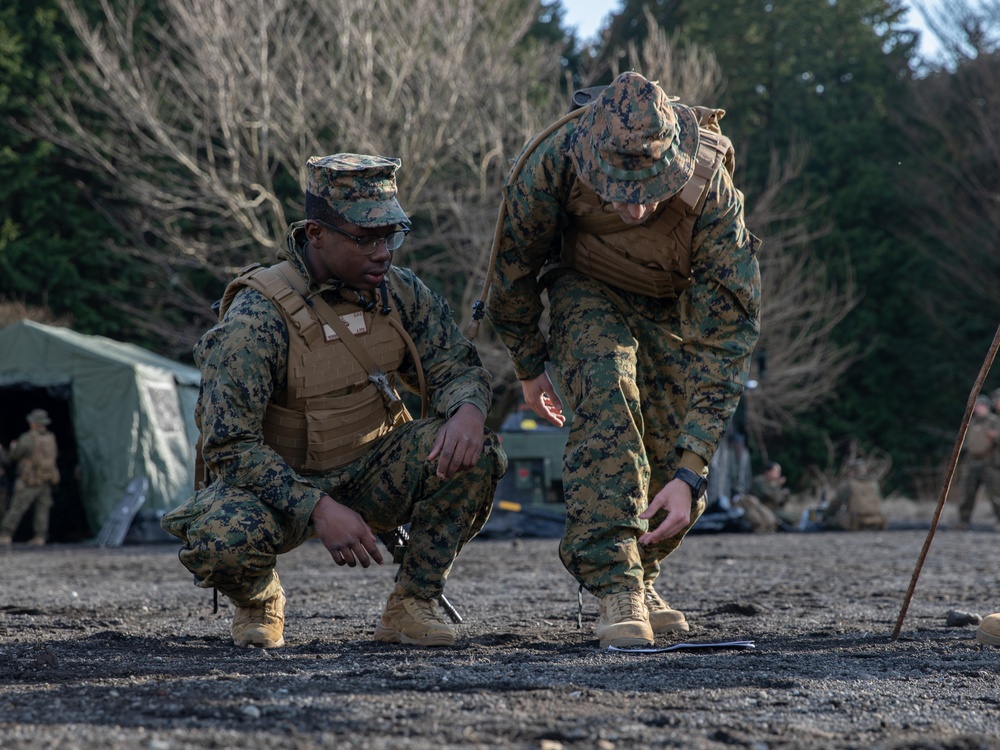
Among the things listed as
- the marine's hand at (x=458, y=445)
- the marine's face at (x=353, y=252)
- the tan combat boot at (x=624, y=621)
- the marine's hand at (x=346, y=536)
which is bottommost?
the tan combat boot at (x=624, y=621)

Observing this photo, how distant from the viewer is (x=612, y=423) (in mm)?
4133

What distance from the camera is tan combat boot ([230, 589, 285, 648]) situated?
411cm

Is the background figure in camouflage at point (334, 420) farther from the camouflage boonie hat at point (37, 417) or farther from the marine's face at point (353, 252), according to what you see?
the camouflage boonie hat at point (37, 417)

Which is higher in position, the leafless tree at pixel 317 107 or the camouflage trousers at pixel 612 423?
the leafless tree at pixel 317 107

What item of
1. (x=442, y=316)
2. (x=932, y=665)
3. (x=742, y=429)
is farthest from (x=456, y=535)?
(x=742, y=429)

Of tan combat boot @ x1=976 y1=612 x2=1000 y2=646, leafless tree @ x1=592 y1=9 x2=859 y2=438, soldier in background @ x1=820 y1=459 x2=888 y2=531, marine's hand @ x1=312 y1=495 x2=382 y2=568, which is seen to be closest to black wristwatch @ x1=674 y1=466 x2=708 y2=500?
marine's hand @ x1=312 y1=495 x2=382 y2=568

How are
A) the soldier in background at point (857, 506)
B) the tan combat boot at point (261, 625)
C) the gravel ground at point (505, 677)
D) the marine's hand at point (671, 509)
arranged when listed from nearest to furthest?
the gravel ground at point (505, 677) → the marine's hand at point (671, 509) → the tan combat boot at point (261, 625) → the soldier in background at point (857, 506)

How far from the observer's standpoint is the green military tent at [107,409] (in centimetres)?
1438

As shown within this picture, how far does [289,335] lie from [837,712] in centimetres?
211

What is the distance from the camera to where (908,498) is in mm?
25859

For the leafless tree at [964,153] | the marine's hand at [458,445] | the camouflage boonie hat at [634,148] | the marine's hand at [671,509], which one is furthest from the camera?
the leafless tree at [964,153]

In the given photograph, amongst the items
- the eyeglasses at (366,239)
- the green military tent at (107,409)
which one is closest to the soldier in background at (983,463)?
the green military tent at (107,409)

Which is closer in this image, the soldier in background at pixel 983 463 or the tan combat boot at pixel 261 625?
the tan combat boot at pixel 261 625

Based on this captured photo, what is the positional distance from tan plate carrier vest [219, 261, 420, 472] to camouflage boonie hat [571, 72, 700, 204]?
35.5 inches
